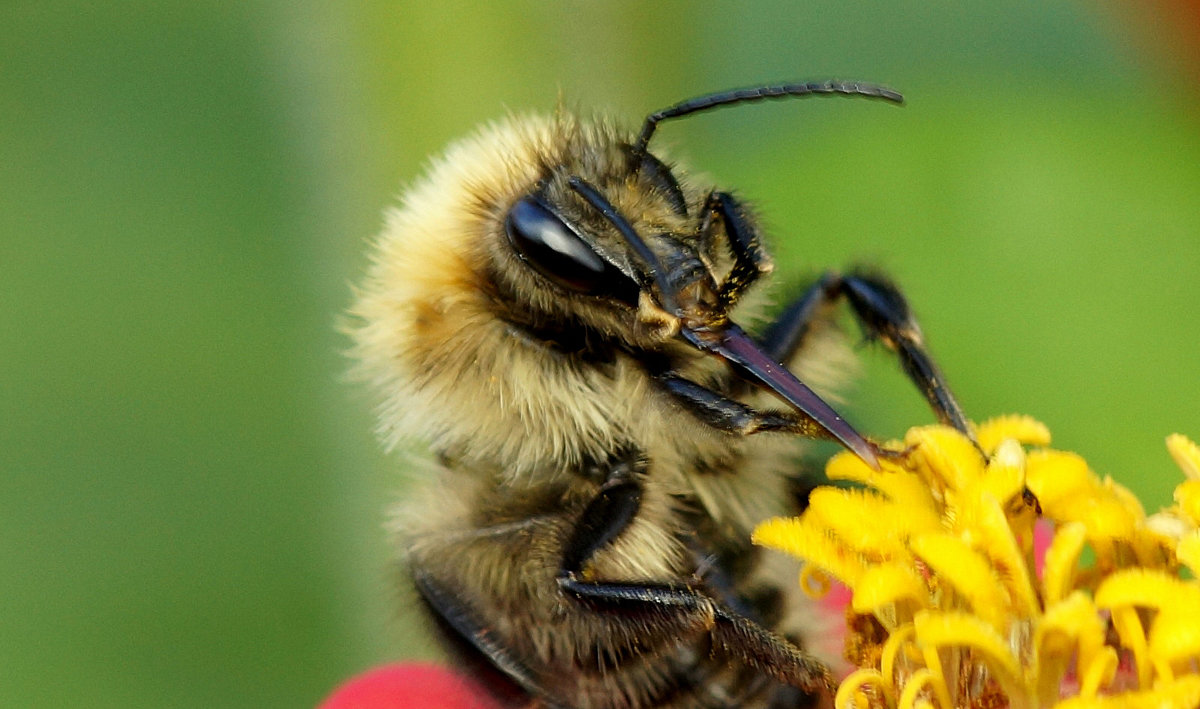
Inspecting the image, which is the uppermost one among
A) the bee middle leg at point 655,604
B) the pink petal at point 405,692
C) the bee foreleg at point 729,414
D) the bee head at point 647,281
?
the bee head at point 647,281

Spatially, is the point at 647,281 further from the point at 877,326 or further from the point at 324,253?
the point at 324,253

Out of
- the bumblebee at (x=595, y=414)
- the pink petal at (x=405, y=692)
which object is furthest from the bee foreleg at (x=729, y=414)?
the pink petal at (x=405, y=692)

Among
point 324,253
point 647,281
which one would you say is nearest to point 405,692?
point 647,281

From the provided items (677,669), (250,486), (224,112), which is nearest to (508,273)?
(677,669)

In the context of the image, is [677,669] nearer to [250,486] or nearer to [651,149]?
[651,149]

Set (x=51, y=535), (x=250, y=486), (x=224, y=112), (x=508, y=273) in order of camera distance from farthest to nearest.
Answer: (x=224, y=112)
(x=250, y=486)
(x=51, y=535)
(x=508, y=273)

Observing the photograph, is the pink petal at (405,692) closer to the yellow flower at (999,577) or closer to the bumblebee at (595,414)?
the bumblebee at (595,414)

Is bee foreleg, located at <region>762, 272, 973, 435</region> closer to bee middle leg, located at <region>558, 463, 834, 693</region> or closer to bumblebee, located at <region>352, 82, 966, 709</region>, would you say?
bumblebee, located at <region>352, 82, 966, 709</region>

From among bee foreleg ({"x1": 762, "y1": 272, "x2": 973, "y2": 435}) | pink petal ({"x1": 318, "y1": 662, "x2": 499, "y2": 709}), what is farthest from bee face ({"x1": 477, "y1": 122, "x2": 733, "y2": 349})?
pink petal ({"x1": 318, "y1": 662, "x2": 499, "y2": 709})
